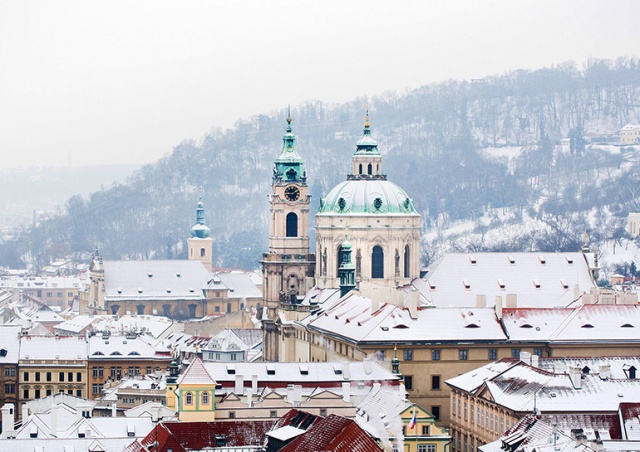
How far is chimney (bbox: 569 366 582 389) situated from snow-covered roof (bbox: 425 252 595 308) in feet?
134

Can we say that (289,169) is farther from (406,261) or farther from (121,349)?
(121,349)

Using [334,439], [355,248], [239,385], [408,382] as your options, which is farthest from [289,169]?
[334,439]

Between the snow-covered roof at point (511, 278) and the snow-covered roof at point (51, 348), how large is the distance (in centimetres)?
2341

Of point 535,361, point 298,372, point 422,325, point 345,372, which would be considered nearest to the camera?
point 345,372

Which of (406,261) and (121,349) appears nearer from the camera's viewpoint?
(121,349)

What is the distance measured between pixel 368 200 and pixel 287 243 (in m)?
11.8

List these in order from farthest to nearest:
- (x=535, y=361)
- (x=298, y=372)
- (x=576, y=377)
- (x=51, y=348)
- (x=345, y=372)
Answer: (x=51, y=348), (x=535, y=361), (x=298, y=372), (x=345, y=372), (x=576, y=377)

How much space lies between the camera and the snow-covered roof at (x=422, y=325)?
409 ft

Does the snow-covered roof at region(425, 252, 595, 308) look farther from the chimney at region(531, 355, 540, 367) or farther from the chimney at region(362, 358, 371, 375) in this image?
the chimney at region(362, 358, 371, 375)

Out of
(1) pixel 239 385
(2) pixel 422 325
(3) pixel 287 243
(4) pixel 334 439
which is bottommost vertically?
(1) pixel 239 385

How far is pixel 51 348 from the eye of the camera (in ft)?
481

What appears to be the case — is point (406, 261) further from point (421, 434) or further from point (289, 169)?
point (421, 434)

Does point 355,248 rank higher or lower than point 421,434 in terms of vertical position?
higher

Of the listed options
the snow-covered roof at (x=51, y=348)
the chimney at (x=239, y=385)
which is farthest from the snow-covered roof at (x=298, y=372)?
the snow-covered roof at (x=51, y=348)
